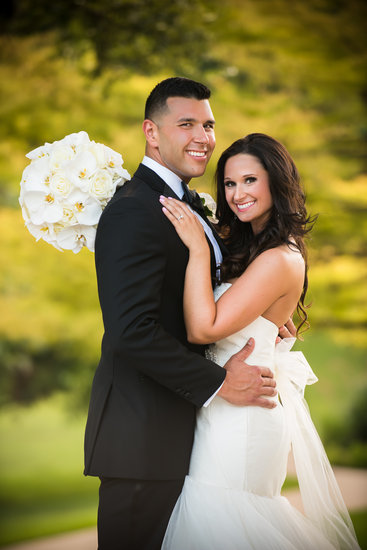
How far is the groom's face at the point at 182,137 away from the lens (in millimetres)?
2678

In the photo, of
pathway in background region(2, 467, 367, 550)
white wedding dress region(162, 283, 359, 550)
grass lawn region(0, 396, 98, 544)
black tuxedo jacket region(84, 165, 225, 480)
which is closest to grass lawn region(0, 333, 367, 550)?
grass lawn region(0, 396, 98, 544)

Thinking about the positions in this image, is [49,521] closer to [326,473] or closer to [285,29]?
[326,473]

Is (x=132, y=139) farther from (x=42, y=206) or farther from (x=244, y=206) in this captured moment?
(x=42, y=206)

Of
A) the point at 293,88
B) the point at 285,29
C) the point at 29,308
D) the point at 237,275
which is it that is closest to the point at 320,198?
the point at 293,88

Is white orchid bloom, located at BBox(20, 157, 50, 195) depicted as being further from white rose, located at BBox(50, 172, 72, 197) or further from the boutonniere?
the boutonniere

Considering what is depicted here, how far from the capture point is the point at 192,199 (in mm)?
2707

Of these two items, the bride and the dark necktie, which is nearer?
the bride

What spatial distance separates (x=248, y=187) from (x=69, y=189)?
808 millimetres

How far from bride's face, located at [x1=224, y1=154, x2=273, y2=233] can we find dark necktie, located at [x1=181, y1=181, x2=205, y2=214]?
19 centimetres

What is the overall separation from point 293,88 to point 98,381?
6505mm

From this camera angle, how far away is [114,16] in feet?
23.5

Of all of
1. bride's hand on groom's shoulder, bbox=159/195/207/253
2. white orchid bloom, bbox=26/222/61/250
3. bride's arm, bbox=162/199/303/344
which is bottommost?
bride's arm, bbox=162/199/303/344

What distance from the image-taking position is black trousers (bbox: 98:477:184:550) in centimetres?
237

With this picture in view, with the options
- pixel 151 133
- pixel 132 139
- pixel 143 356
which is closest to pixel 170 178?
pixel 151 133
